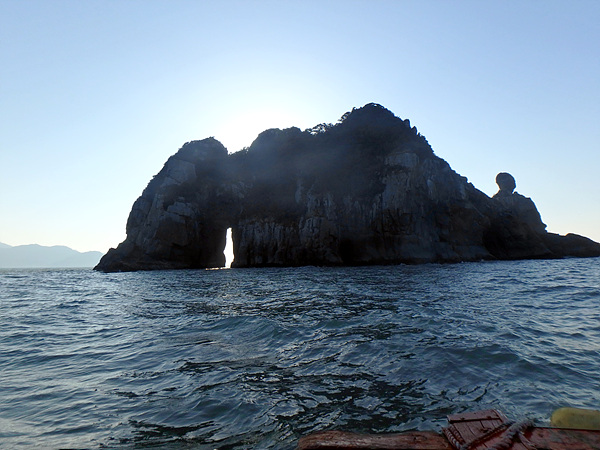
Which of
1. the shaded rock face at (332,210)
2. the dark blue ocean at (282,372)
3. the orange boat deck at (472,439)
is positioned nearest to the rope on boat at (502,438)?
the orange boat deck at (472,439)

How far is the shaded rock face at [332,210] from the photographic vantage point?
51.3 meters

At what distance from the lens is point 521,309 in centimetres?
1155

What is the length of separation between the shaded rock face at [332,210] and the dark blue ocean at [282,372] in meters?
39.1

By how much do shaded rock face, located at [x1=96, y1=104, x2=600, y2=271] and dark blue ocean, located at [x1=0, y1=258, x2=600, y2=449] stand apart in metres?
39.1

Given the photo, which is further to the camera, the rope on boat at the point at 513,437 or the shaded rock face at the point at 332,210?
the shaded rock face at the point at 332,210

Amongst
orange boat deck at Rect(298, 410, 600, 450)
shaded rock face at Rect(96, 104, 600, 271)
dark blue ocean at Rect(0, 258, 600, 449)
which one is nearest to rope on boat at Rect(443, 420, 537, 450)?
orange boat deck at Rect(298, 410, 600, 450)

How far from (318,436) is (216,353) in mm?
5249

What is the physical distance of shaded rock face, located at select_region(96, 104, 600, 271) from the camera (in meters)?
51.3

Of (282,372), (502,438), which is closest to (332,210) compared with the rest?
(282,372)

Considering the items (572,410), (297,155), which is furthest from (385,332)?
(297,155)

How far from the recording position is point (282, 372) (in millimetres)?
6418

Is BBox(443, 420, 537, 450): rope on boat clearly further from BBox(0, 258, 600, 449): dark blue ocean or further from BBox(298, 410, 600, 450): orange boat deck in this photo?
BBox(0, 258, 600, 449): dark blue ocean

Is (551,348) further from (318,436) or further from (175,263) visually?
(175,263)

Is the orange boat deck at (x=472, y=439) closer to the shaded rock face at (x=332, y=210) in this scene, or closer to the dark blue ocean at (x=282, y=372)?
the dark blue ocean at (x=282, y=372)
